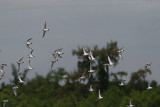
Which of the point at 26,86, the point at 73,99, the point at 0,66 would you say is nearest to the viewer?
the point at 0,66

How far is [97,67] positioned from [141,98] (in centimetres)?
2830

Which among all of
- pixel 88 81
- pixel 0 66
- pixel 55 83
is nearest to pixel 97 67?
pixel 88 81

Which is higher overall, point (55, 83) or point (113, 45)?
point (113, 45)

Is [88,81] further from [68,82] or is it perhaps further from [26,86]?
[26,86]

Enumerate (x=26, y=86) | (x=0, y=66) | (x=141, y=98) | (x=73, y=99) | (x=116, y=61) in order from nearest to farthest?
(x=0, y=66) < (x=141, y=98) < (x=73, y=99) < (x=116, y=61) < (x=26, y=86)

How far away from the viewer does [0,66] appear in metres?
71.4

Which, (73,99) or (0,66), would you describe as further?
(73,99)

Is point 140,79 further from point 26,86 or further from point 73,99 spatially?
point 26,86

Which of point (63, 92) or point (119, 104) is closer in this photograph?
point (119, 104)

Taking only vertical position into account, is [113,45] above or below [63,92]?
above

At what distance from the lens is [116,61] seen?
367 feet

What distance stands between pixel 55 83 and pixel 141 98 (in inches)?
1981

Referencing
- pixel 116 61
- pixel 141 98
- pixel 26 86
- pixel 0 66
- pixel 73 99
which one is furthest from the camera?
pixel 26 86

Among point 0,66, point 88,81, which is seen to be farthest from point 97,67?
point 0,66
